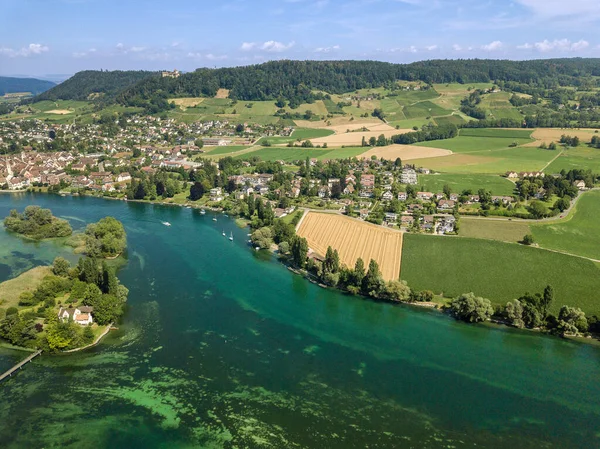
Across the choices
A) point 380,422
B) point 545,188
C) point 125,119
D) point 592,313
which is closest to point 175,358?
point 380,422

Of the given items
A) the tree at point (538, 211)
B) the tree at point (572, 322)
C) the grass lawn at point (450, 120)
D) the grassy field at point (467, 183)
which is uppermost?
the grass lawn at point (450, 120)

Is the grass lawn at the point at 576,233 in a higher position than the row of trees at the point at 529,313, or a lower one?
higher

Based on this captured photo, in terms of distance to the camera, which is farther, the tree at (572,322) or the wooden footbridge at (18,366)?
the tree at (572,322)

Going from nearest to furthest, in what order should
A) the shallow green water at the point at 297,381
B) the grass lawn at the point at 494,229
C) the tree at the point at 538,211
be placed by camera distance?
the shallow green water at the point at 297,381 < the grass lawn at the point at 494,229 < the tree at the point at 538,211

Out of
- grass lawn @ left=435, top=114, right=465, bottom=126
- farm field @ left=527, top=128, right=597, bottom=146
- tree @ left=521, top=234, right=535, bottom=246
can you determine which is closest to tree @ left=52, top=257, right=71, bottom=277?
tree @ left=521, top=234, right=535, bottom=246

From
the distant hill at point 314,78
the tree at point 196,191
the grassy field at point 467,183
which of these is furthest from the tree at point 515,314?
the distant hill at point 314,78

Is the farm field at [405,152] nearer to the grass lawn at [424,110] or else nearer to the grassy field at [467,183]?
the grassy field at [467,183]

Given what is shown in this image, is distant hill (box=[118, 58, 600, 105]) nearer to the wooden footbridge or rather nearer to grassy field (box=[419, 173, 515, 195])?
grassy field (box=[419, 173, 515, 195])
